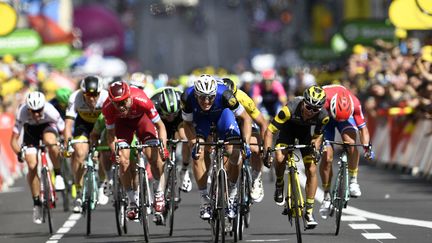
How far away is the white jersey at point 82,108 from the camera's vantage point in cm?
1925

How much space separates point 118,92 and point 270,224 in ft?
10.3

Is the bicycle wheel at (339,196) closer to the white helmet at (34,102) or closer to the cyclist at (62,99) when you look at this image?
the white helmet at (34,102)

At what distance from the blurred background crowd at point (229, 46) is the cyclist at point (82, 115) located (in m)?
2.00

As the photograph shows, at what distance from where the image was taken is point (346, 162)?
17.4 meters

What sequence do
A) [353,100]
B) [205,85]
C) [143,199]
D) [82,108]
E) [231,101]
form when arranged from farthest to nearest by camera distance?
[82,108] < [353,100] < [143,199] < [231,101] < [205,85]

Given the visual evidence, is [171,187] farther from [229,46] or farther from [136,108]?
[229,46]

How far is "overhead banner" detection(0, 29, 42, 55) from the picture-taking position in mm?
37625

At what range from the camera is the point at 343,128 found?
18.2 metres

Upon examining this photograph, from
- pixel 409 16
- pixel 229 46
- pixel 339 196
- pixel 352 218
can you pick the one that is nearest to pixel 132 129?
pixel 339 196

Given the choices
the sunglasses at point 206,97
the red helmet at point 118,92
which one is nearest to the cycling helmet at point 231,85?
the sunglasses at point 206,97

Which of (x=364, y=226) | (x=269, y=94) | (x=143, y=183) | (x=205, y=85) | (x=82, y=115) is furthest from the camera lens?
(x=269, y=94)

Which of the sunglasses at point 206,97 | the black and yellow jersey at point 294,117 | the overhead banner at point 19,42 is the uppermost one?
the overhead banner at point 19,42

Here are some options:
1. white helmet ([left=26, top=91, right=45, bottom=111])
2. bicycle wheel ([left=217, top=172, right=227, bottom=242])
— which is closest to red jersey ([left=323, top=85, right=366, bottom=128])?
bicycle wheel ([left=217, top=172, right=227, bottom=242])

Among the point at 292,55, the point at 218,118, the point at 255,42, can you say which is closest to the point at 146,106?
the point at 218,118
